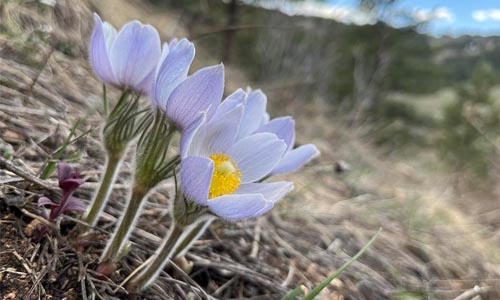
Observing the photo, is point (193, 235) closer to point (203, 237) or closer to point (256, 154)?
point (256, 154)

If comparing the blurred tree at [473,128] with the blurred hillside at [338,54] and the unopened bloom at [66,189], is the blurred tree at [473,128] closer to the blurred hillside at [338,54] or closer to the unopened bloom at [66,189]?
the blurred hillside at [338,54]

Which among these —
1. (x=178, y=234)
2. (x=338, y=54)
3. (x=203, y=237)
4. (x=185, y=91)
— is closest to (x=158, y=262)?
(x=178, y=234)

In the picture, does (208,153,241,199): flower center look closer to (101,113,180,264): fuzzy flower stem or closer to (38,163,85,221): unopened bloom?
(101,113,180,264): fuzzy flower stem

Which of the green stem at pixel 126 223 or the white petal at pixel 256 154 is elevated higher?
the white petal at pixel 256 154

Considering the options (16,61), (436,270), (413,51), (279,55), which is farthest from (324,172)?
(413,51)

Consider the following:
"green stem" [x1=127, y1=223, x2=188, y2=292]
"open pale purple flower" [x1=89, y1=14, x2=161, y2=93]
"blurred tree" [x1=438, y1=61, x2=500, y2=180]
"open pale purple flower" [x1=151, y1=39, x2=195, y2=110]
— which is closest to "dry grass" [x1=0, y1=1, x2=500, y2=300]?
"green stem" [x1=127, y1=223, x2=188, y2=292]

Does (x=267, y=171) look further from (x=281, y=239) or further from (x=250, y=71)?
(x=250, y=71)

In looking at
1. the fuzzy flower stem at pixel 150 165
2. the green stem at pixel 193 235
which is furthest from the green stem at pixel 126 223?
the green stem at pixel 193 235
